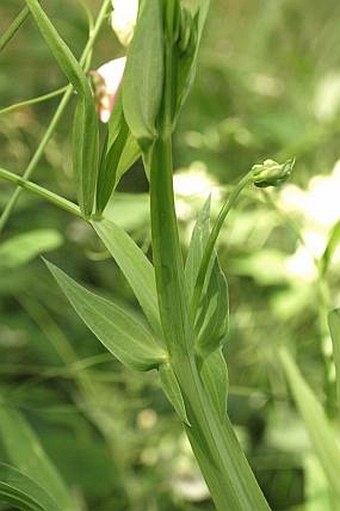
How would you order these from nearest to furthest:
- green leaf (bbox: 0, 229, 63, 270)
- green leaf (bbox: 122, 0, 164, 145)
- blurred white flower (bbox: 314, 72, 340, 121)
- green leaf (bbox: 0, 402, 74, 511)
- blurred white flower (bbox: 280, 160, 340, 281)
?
green leaf (bbox: 122, 0, 164, 145) → green leaf (bbox: 0, 402, 74, 511) → green leaf (bbox: 0, 229, 63, 270) → blurred white flower (bbox: 280, 160, 340, 281) → blurred white flower (bbox: 314, 72, 340, 121)

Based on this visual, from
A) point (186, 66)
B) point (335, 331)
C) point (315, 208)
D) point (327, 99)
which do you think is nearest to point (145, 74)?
point (186, 66)

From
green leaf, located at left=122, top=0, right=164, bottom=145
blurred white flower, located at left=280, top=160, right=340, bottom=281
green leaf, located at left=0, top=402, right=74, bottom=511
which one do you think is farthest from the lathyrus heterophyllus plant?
blurred white flower, located at left=280, top=160, right=340, bottom=281

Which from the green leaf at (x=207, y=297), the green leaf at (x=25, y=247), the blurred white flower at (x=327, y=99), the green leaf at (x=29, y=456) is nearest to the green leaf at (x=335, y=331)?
the green leaf at (x=207, y=297)

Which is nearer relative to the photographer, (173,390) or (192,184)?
(173,390)

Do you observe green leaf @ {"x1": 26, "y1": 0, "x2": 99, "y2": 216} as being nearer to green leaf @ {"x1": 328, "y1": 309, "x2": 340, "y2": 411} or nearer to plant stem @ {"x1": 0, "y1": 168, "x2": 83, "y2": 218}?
plant stem @ {"x1": 0, "y1": 168, "x2": 83, "y2": 218}

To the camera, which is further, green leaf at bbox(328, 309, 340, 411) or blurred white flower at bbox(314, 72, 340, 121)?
blurred white flower at bbox(314, 72, 340, 121)

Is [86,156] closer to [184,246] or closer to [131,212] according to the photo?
[131,212]
